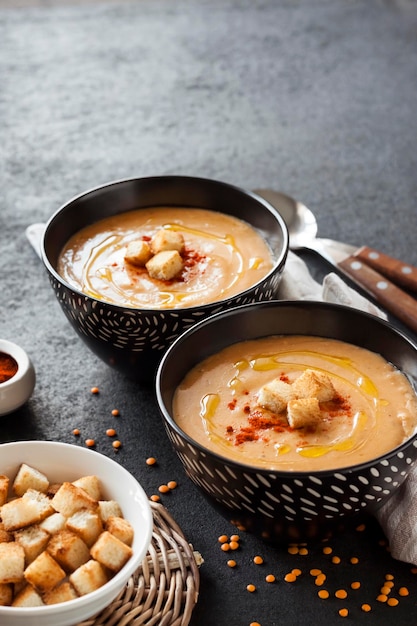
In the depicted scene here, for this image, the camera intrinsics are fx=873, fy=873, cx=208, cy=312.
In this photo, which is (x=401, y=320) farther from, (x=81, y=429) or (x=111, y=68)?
(x=111, y=68)

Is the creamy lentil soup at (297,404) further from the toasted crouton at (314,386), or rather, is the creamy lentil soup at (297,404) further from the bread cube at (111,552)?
the bread cube at (111,552)

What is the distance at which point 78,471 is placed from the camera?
1.96 meters

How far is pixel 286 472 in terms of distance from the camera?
1.71 m

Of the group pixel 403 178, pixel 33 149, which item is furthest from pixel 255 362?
pixel 33 149

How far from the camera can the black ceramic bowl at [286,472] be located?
1.73 metres

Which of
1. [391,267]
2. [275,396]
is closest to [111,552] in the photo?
[275,396]

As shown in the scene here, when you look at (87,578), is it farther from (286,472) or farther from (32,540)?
(286,472)

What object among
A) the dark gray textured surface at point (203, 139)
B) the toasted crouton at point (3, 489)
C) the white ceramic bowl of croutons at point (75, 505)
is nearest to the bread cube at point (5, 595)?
the white ceramic bowl of croutons at point (75, 505)

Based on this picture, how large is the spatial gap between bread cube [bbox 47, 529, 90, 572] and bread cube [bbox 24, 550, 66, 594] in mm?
35

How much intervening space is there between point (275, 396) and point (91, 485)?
1.46ft

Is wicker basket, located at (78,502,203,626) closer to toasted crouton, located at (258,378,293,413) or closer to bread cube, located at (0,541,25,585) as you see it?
bread cube, located at (0,541,25,585)

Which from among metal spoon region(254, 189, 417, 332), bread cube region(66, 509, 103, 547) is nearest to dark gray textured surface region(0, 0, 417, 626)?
metal spoon region(254, 189, 417, 332)

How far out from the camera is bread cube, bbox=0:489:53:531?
1.81 metres

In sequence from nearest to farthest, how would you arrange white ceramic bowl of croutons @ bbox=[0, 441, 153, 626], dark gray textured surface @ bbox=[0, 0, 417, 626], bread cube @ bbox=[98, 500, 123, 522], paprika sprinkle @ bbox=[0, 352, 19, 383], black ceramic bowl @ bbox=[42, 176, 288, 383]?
white ceramic bowl of croutons @ bbox=[0, 441, 153, 626] < bread cube @ bbox=[98, 500, 123, 522] < dark gray textured surface @ bbox=[0, 0, 417, 626] < black ceramic bowl @ bbox=[42, 176, 288, 383] < paprika sprinkle @ bbox=[0, 352, 19, 383]
